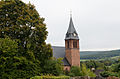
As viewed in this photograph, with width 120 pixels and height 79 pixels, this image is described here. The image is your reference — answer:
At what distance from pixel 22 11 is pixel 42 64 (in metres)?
7.64

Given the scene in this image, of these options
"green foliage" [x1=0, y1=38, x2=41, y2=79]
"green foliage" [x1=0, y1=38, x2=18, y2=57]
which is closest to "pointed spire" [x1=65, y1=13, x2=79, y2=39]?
"green foliage" [x1=0, y1=38, x2=41, y2=79]

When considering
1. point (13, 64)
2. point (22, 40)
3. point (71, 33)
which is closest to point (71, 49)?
point (71, 33)

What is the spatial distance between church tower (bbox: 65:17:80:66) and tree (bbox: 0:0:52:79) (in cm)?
3034

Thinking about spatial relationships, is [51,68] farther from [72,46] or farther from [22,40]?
[72,46]

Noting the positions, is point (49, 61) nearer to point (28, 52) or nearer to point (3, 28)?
point (28, 52)

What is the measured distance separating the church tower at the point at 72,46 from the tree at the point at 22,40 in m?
30.3

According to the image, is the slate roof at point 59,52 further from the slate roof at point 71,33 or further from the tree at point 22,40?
the tree at point 22,40

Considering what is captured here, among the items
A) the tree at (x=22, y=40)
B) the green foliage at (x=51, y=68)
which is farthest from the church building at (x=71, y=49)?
the tree at (x=22, y=40)

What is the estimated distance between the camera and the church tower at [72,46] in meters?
53.2

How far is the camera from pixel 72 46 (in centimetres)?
5403

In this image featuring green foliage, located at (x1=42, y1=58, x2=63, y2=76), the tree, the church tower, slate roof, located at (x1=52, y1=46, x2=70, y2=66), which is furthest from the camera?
the church tower

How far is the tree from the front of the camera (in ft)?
63.4

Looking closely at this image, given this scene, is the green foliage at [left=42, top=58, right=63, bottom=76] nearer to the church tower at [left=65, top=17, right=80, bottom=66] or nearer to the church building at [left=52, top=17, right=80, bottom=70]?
the church building at [left=52, top=17, right=80, bottom=70]

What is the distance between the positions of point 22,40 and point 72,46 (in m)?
33.6
